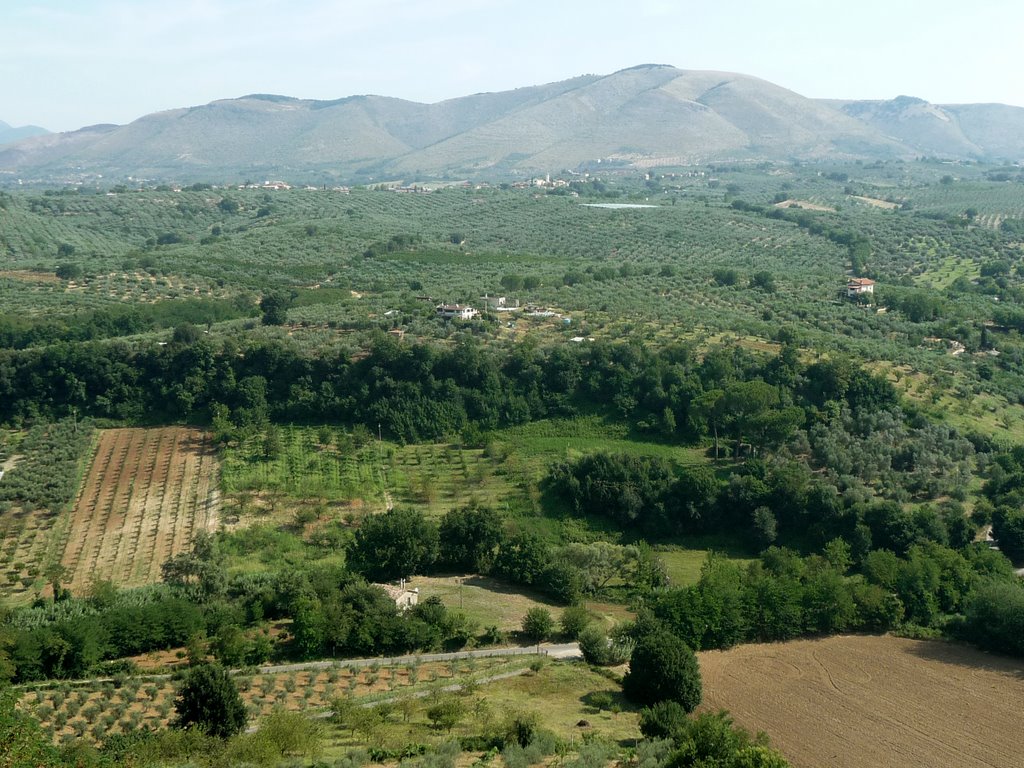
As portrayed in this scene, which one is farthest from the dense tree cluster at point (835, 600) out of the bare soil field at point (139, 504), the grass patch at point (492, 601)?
the bare soil field at point (139, 504)

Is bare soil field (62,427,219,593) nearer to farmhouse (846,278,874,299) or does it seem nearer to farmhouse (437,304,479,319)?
farmhouse (437,304,479,319)

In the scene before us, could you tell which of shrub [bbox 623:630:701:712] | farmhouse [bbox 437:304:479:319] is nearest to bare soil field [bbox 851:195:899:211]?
farmhouse [bbox 437:304:479:319]

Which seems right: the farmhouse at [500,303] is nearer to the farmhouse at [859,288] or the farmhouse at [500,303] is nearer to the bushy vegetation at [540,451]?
the bushy vegetation at [540,451]

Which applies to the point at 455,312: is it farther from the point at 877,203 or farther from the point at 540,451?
the point at 877,203

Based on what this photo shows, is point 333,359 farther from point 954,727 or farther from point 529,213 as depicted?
point 529,213

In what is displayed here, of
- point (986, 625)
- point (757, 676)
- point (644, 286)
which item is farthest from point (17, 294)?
point (986, 625)

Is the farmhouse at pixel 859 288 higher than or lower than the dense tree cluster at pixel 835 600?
higher

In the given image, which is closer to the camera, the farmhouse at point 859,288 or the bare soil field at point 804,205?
the farmhouse at point 859,288
